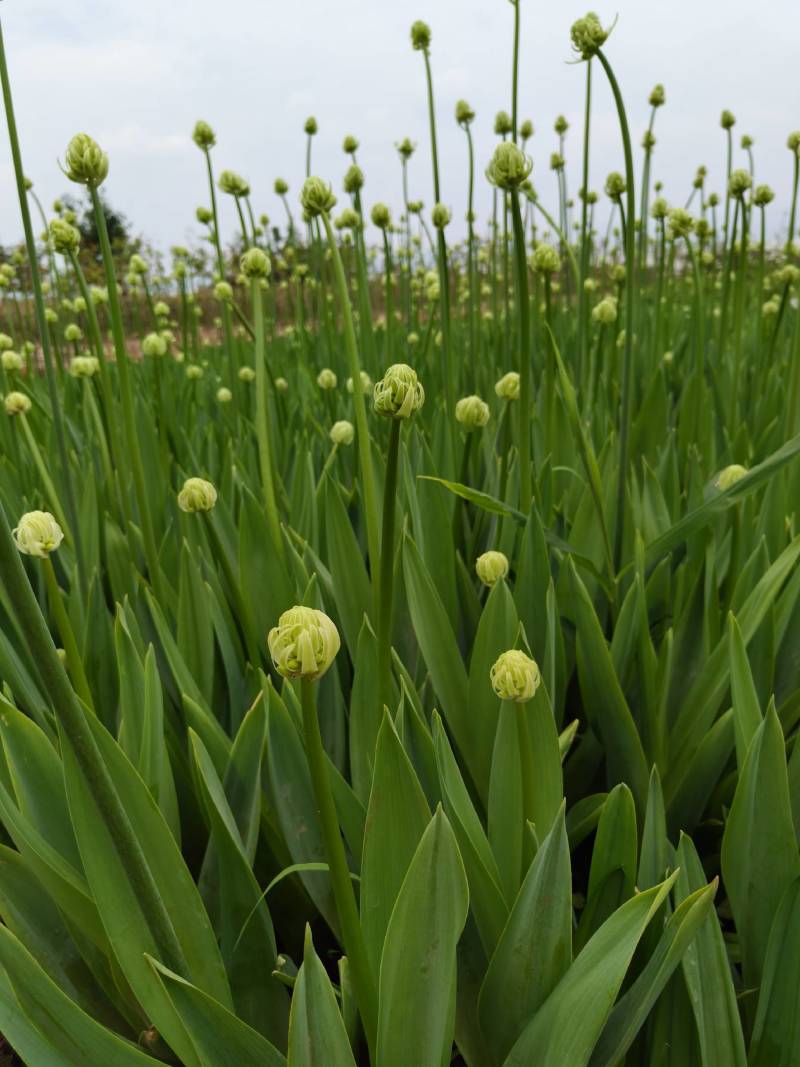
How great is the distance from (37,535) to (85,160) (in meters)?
0.35

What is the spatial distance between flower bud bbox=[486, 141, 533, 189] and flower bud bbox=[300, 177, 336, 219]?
0.20m

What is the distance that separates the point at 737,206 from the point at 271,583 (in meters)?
1.25

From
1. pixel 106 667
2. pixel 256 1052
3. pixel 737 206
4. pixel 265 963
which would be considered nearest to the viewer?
pixel 256 1052

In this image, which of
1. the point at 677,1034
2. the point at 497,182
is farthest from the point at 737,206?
the point at 677,1034

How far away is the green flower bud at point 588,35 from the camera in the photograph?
3.12 feet

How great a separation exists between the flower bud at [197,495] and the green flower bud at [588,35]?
2.15 ft

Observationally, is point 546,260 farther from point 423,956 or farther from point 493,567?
point 423,956

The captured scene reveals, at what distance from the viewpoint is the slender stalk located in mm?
416

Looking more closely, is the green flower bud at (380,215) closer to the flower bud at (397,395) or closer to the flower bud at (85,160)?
the flower bud at (85,160)

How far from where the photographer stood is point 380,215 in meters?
1.68

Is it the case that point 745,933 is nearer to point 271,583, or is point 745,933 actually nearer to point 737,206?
point 271,583

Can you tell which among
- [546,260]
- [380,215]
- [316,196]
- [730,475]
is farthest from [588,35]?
[380,215]

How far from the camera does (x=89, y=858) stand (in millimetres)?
574

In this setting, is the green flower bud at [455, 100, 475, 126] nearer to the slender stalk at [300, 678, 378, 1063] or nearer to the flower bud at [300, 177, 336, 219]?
the flower bud at [300, 177, 336, 219]
